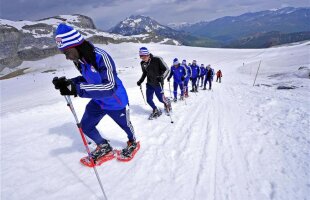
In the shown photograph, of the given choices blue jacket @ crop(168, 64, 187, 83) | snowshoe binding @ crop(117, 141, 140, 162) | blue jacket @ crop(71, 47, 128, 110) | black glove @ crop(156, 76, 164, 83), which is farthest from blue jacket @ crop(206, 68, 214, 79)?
blue jacket @ crop(71, 47, 128, 110)

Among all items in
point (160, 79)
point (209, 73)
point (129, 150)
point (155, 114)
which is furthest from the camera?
point (209, 73)

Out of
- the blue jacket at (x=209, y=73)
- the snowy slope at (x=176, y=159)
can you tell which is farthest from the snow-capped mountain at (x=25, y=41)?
the snowy slope at (x=176, y=159)

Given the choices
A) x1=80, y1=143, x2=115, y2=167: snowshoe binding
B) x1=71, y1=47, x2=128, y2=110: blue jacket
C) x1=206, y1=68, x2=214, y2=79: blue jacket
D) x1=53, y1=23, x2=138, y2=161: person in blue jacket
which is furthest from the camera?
x1=206, y1=68, x2=214, y2=79: blue jacket

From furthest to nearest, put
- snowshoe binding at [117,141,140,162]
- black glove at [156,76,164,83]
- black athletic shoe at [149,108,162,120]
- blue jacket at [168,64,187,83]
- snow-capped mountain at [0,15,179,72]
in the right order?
1. snow-capped mountain at [0,15,179,72]
2. blue jacket at [168,64,187,83]
3. black athletic shoe at [149,108,162,120]
4. black glove at [156,76,164,83]
5. snowshoe binding at [117,141,140,162]

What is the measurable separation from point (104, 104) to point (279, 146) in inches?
174

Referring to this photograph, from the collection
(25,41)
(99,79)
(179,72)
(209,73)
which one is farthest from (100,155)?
(25,41)

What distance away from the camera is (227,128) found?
7.32 m

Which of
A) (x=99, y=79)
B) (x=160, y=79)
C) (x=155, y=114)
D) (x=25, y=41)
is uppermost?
(x=25, y=41)

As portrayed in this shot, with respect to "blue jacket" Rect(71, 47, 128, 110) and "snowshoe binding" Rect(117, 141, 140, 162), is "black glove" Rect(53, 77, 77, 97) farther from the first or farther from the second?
"snowshoe binding" Rect(117, 141, 140, 162)

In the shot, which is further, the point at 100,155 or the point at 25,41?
the point at 25,41

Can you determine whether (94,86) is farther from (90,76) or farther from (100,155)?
(100,155)

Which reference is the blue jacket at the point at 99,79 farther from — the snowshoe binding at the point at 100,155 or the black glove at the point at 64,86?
the snowshoe binding at the point at 100,155

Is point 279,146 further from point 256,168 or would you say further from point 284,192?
point 284,192

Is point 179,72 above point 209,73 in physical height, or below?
above
